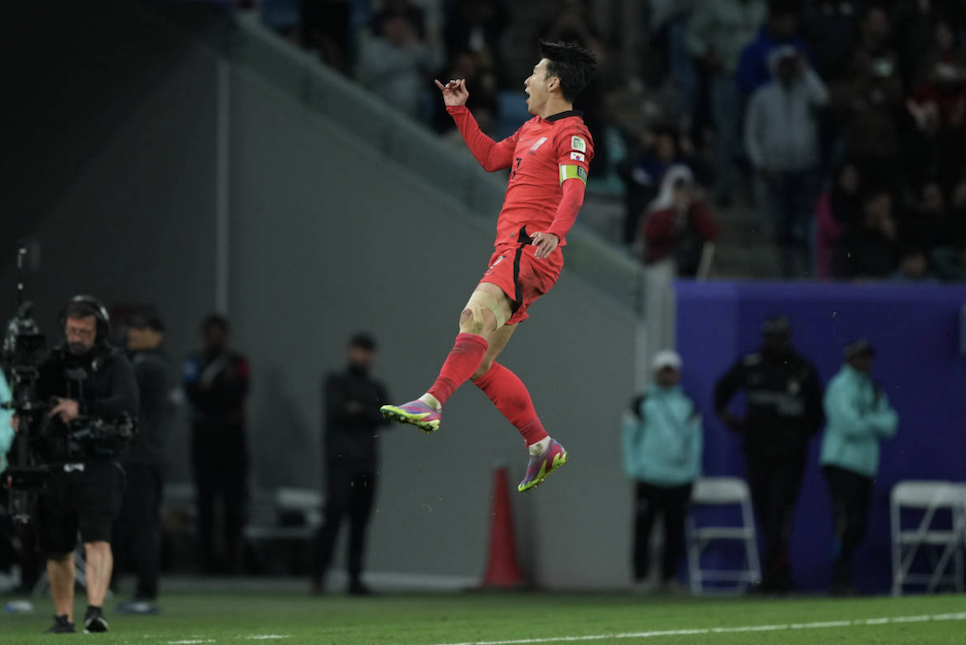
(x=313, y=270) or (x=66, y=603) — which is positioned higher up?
(x=313, y=270)

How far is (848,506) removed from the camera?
606 inches

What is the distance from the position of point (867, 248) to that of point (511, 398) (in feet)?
26.2

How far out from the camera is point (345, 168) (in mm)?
18031

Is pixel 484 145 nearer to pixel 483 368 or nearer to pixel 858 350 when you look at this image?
pixel 483 368

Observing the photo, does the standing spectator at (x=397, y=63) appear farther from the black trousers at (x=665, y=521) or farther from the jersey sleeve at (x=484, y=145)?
the jersey sleeve at (x=484, y=145)

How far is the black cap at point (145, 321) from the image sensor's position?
13.5 metres

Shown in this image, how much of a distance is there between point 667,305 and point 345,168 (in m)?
3.73

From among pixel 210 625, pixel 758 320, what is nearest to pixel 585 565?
pixel 758 320

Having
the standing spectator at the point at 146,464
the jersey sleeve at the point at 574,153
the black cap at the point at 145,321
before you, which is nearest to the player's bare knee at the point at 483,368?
the jersey sleeve at the point at 574,153

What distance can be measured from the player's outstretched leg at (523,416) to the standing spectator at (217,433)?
7.99 metres

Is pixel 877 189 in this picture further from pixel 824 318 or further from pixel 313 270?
pixel 313 270

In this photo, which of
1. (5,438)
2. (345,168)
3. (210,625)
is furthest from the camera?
(345,168)

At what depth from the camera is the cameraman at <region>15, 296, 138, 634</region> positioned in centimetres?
1103

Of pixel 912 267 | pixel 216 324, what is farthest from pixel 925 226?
pixel 216 324
